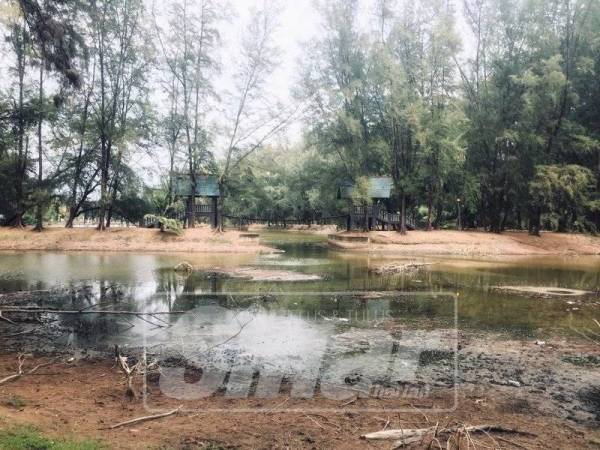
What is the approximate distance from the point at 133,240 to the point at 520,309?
23129 mm

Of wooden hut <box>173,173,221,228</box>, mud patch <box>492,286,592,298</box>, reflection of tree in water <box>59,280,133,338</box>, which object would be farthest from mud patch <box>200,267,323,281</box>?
wooden hut <box>173,173,221,228</box>

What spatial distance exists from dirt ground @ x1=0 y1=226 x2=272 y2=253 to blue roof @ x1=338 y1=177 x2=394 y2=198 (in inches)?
408

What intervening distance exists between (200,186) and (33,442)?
3146 centimetres

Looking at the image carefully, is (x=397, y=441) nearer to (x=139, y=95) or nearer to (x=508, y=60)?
(x=139, y=95)

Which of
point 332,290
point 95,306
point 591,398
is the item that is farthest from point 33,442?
point 332,290

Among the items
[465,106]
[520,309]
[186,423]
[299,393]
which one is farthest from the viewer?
[465,106]

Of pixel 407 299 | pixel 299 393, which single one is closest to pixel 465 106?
pixel 407 299

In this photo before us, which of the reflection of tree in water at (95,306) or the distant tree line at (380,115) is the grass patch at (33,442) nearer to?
the reflection of tree in water at (95,306)

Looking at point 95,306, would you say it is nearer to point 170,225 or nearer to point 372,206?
point 170,225

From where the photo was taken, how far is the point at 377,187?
36.3 meters

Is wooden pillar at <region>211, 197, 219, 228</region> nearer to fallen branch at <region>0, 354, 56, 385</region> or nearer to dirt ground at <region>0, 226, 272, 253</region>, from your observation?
dirt ground at <region>0, 226, 272, 253</region>

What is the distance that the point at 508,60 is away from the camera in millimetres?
33312

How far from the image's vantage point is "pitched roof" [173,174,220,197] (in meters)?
34.1

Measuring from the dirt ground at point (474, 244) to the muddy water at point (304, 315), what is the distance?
29.6 feet
